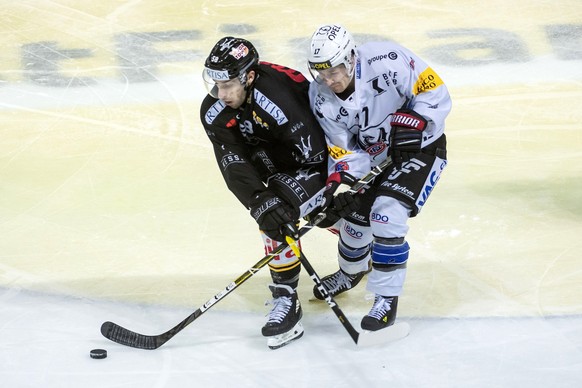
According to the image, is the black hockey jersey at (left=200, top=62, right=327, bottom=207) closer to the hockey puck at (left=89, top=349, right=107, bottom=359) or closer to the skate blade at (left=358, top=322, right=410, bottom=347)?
the skate blade at (left=358, top=322, right=410, bottom=347)

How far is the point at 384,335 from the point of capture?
3.80 meters

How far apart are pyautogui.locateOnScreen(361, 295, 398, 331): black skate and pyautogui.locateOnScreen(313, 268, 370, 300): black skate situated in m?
0.40

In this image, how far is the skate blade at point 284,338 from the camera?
12.8 ft

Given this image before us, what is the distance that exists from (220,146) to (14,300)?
1216 millimetres

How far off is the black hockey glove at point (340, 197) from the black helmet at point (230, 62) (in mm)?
546

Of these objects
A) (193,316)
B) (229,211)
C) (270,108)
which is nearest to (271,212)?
(270,108)

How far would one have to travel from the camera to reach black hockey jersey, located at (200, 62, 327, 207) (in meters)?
3.80

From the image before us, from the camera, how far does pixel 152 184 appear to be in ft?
17.5

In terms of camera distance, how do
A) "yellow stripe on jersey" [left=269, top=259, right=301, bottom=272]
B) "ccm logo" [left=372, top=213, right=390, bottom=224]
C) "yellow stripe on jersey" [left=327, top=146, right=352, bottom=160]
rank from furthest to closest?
"yellow stripe on jersey" [left=269, top=259, right=301, bottom=272]
"yellow stripe on jersey" [left=327, top=146, right=352, bottom=160]
"ccm logo" [left=372, top=213, right=390, bottom=224]

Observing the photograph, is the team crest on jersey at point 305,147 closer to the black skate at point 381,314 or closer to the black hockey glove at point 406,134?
the black hockey glove at point 406,134

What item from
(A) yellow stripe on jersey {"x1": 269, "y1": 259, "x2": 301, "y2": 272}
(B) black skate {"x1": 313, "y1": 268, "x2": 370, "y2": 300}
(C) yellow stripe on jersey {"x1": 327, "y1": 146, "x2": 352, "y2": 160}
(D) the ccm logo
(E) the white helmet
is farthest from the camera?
(B) black skate {"x1": 313, "y1": 268, "x2": 370, "y2": 300}

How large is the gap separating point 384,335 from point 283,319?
1.42 feet

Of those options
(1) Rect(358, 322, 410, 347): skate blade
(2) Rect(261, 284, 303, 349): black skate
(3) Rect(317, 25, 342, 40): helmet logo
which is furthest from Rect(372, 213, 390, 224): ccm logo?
(3) Rect(317, 25, 342, 40): helmet logo

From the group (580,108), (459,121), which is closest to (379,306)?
(459,121)
